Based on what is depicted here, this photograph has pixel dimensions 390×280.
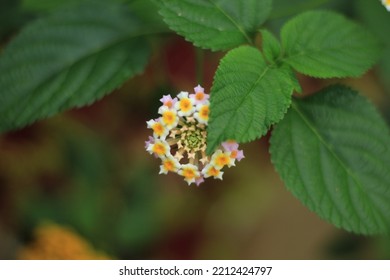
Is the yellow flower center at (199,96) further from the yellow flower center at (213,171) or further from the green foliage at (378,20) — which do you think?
the green foliage at (378,20)

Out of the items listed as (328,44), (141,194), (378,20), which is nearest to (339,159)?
(328,44)

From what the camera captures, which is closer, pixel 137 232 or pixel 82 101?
pixel 82 101

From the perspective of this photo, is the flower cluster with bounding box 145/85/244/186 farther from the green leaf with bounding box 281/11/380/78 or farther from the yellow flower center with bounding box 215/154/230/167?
the green leaf with bounding box 281/11/380/78

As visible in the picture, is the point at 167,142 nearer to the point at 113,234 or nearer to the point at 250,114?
the point at 250,114

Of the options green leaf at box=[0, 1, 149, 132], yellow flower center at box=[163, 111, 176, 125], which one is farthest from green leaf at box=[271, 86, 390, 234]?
green leaf at box=[0, 1, 149, 132]

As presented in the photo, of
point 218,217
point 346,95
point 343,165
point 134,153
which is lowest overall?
point 343,165
